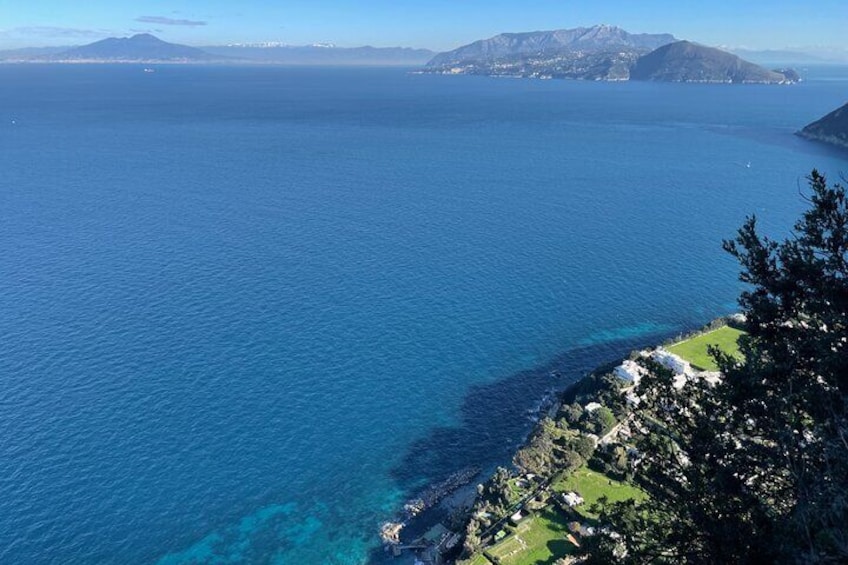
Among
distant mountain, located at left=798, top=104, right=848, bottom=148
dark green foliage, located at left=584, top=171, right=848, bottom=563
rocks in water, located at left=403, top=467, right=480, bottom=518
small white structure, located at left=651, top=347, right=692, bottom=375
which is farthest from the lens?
distant mountain, located at left=798, top=104, right=848, bottom=148

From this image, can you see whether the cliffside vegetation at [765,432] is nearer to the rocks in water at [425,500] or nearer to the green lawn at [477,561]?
the green lawn at [477,561]

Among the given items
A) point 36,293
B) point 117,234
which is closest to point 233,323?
point 36,293

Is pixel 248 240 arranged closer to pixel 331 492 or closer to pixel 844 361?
pixel 331 492

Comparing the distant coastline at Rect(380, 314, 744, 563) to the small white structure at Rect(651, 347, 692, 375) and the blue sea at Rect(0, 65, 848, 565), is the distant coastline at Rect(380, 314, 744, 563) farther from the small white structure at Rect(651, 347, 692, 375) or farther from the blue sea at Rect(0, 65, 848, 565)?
the blue sea at Rect(0, 65, 848, 565)

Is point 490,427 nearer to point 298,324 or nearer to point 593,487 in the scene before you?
point 593,487

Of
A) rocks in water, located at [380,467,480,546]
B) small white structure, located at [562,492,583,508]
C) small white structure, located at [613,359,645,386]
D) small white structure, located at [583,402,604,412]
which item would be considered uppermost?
small white structure, located at [613,359,645,386]

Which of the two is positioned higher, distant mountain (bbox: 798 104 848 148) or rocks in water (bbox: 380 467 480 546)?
distant mountain (bbox: 798 104 848 148)

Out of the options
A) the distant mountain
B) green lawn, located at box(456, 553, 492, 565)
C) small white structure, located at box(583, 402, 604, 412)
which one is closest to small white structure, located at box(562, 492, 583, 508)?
green lawn, located at box(456, 553, 492, 565)

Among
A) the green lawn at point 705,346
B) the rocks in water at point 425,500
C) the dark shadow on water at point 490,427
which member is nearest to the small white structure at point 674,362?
the green lawn at point 705,346
